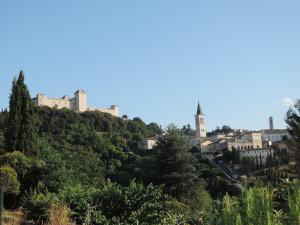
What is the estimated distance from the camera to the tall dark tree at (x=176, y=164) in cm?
2125

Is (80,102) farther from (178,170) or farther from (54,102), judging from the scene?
(178,170)

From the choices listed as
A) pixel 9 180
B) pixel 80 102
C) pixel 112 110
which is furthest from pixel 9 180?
pixel 112 110

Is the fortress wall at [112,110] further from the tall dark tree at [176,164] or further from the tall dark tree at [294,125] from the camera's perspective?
the tall dark tree at [294,125]

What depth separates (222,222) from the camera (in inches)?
160

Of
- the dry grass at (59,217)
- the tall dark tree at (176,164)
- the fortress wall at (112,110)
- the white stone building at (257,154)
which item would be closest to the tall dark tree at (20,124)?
the tall dark tree at (176,164)

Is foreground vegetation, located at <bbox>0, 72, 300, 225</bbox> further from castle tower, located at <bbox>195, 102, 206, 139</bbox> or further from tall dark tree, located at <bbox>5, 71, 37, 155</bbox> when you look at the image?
castle tower, located at <bbox>195, 102, 206, 139</bbox>

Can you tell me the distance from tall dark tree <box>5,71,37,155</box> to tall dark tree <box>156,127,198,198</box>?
603cm

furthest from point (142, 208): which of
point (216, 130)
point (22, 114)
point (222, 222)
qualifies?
point (216, 130)

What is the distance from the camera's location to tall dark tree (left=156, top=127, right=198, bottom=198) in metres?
21.2

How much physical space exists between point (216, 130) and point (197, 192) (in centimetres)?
12479

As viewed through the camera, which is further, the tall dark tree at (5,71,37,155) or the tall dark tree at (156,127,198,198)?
the tall dark tree at (156,127,198,198)

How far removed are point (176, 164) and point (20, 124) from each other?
288 inches

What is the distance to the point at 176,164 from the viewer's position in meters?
21.8

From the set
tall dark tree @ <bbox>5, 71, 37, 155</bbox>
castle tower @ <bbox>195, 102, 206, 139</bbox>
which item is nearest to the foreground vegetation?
tall dark tree @ <bbox>5, 71, 37, 155</bbox>
